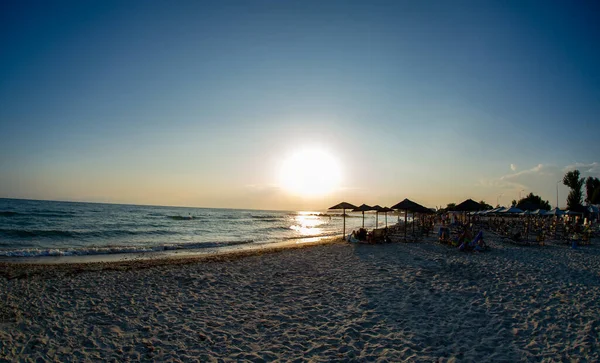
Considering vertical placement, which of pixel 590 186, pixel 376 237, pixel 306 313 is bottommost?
pixel 306 313

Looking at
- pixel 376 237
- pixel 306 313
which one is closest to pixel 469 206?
pixel 376 237

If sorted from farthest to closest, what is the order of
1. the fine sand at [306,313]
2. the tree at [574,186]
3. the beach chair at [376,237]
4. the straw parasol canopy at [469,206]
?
the tree at [574,186] → the beach chair at [376,237] → the straw parasol canopy at [469,206] → the fine sand at [306,313]

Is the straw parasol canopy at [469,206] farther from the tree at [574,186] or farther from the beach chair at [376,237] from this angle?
the tree at [574,186]

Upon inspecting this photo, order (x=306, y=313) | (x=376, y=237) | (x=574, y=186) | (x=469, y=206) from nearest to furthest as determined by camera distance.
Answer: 1. (x=306, y=313)
2. (x=469, y=206)
3. (x=376, y=237)
4. (x=574, y=186)

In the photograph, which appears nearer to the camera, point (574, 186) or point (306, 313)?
point (306, 313)

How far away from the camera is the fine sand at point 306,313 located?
4.86m

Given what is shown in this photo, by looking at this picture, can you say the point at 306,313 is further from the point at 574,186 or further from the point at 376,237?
the point at 574,186

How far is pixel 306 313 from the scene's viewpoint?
6.48 metres

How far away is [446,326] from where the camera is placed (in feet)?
18.6

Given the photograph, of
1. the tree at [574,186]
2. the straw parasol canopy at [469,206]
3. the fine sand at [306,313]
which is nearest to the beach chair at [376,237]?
the straw parasol canopy at [469,206]

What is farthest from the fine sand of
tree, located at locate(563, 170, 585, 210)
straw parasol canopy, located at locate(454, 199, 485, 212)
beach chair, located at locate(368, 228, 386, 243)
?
tree, located at locate(563, 170, 585, 210)

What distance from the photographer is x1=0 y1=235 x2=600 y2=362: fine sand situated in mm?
4855

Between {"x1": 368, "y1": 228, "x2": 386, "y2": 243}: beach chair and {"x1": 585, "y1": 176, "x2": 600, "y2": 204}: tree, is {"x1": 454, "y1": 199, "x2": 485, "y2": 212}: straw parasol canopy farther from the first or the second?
{"x1": 585, "y1": 176, "x2": 600, "y2": 204}: tree

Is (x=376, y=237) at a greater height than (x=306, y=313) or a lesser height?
greater
